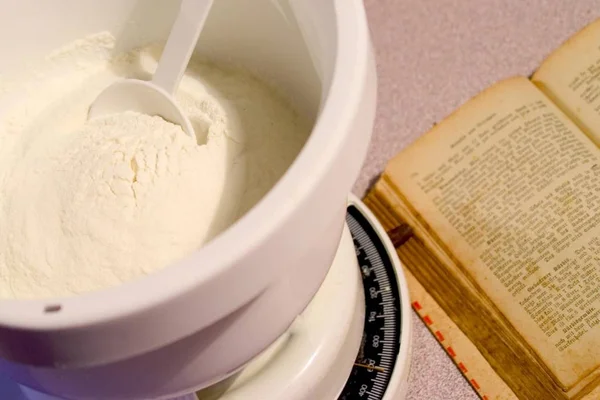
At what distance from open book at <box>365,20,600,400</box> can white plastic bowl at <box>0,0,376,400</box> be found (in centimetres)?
24

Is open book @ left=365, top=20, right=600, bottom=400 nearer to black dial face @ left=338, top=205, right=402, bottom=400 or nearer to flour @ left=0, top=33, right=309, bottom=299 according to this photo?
black dial face @ left=338, top=205, right=402, bottom=400

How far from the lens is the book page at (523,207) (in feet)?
1.70

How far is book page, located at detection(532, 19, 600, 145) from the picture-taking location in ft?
1.93

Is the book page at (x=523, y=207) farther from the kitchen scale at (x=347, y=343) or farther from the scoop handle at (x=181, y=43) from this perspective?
the scoop handle at (x=181, y=43)

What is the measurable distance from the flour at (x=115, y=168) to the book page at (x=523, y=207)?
180 mm

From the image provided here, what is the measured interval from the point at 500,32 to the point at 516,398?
37cm

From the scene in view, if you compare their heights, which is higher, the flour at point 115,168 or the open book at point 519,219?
the flour at point 115,168

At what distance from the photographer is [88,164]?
40 cm

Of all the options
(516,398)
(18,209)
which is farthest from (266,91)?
(516,398)

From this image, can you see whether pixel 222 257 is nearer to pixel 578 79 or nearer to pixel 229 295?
pixel 229 295

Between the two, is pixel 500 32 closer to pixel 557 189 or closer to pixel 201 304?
pixel 557 189

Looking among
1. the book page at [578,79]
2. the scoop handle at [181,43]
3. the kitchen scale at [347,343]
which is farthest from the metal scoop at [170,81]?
the book page at [578,79]

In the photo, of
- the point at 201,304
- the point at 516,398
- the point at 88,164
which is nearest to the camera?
the point at 201,304

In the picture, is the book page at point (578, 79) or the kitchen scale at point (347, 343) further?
the book page at point (578, 79)
